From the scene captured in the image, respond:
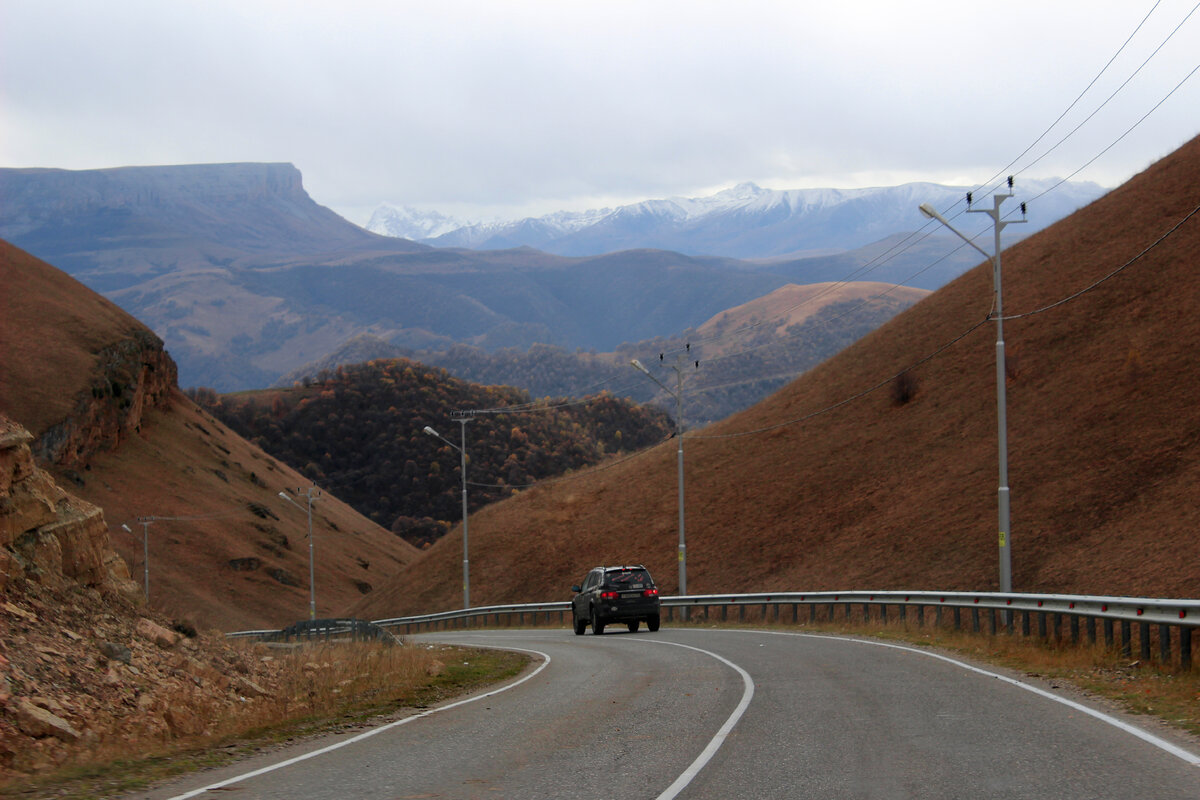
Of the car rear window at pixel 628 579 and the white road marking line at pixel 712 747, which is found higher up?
the white road marking line at pixel 712 747

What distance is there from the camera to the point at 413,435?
142 metres

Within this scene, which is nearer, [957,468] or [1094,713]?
[1094,713]

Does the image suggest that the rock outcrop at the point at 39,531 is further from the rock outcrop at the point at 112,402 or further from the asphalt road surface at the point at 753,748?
the rock outcrop at the point at 112,402

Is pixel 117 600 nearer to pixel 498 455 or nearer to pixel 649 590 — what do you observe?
pixel 649 590

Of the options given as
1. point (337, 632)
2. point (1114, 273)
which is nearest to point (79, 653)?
point (337, 632)

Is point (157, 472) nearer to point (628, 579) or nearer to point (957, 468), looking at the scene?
point (957, 468)

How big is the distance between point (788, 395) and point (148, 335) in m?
61.1

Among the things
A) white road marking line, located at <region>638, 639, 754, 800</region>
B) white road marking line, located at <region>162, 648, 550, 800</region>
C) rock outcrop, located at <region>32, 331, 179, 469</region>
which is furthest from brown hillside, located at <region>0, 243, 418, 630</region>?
white road marking line, located at <region>638, 639, 754, 800</region>

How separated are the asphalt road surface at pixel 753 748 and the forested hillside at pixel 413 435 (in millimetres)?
110171

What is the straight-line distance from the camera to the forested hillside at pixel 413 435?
131 m

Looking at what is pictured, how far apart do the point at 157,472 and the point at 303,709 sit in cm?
8395

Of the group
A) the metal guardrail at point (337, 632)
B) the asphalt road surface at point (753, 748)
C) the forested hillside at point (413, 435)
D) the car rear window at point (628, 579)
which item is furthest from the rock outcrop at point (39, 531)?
the forested hillside at point (413, 435)

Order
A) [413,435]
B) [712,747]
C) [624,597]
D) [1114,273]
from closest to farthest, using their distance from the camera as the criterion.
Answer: [712,747], [624,597], [1114,273], [413,435]

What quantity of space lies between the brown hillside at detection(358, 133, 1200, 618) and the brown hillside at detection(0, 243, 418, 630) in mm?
16249
